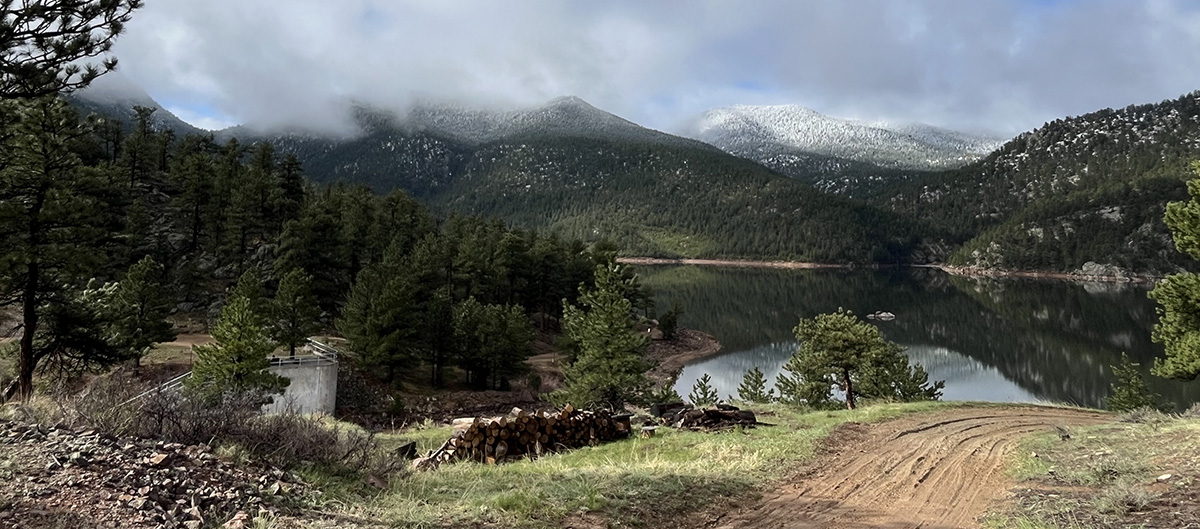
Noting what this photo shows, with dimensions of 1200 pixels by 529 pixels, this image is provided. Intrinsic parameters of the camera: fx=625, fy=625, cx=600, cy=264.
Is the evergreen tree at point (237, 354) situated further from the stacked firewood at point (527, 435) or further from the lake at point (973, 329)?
the lake at point (973, 329)

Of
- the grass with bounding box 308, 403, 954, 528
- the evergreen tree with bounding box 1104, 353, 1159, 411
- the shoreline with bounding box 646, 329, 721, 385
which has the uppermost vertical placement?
the grass with bounding box 308, 403, 954, 528

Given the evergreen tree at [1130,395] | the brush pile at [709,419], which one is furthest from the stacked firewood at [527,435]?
the evergreen tree at [1130,395]

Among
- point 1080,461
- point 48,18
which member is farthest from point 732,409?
point 48,18

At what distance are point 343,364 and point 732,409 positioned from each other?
2807 cm

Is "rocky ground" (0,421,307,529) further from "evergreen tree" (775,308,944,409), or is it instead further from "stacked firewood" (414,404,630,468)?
"evergreen tree" (775,308,944,409)

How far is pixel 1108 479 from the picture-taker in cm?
950

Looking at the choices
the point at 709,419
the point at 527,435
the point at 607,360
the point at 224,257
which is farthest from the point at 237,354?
the point at 224,257

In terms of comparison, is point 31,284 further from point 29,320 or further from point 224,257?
point 224,257

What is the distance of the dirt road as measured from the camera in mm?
8508

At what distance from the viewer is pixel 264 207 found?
188 feet

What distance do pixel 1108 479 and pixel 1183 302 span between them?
45.4ft

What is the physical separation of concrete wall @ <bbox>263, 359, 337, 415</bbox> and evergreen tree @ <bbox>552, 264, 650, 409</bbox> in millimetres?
13768

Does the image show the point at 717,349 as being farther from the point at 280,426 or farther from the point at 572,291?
the point at 280,426

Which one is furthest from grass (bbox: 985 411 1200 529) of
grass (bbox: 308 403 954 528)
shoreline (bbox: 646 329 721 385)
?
shoreline (bbox: 646 329 721 385)
